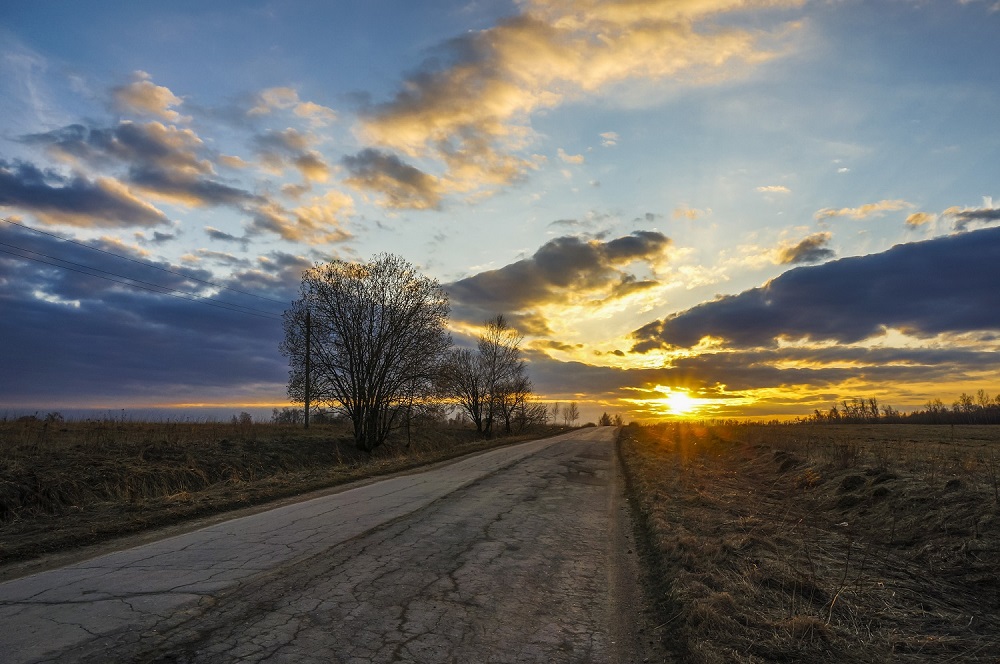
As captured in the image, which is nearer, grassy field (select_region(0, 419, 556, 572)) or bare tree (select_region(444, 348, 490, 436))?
grassy field (select_region(0, 419, 556, 572))

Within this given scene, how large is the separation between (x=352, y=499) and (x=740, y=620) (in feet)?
28.0

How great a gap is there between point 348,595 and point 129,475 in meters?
12.3

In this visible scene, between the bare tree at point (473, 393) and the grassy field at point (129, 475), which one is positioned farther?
the bare tree at point (473, 393)

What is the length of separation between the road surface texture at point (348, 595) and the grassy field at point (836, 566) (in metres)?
0.77

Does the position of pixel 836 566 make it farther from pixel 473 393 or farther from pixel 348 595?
pixel 473 393

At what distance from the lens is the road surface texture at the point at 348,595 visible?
4.20m

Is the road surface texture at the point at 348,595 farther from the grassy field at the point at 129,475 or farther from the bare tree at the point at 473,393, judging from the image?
the bare tree at the point at 473,393

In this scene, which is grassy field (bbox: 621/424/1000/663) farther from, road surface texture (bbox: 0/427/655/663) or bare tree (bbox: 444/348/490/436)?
bare tree (bbox: 444/348/490/436)

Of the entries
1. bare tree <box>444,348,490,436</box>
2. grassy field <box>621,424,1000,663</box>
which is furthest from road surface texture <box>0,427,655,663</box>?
bare tree <box>444,348,490,436</box>

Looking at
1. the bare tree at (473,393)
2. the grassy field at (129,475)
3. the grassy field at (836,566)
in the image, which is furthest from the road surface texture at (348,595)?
the bare tree at (473,393)

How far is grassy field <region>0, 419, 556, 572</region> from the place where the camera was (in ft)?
29.1

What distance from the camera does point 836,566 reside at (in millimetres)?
6574

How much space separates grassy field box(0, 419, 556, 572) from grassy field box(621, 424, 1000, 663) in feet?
27.7

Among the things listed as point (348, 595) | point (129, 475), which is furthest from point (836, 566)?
point (129, 475)
